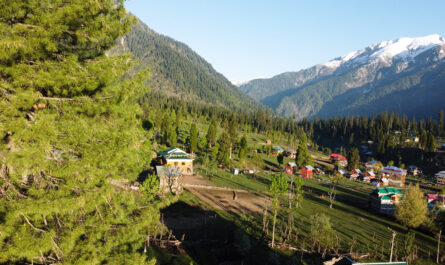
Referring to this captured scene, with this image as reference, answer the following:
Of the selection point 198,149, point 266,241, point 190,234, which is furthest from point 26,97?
point 198,149

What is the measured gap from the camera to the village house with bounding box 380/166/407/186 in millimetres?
87812

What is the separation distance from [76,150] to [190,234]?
84.2ft

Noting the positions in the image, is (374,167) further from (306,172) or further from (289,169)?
(289,169)

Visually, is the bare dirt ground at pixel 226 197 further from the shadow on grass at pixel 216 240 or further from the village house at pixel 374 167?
the village house at pixel 374 167

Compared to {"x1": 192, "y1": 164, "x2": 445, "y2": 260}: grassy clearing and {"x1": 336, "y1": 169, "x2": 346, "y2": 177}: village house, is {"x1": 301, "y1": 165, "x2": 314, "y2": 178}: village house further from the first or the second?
{"x1": 336, "y1": 169, "x2": 346, "y2": 177}: village house

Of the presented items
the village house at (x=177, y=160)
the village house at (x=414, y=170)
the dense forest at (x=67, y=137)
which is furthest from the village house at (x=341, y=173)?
the dense forest at (x=67, y=137)

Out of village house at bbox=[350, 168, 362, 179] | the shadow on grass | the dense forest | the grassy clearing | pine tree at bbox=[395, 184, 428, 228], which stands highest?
the dense forest

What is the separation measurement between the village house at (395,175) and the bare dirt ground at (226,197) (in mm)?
62675

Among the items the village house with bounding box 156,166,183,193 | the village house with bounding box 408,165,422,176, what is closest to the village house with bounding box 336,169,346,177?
the village house with bounding box 408,165,422,176

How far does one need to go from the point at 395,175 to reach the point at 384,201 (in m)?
49.9

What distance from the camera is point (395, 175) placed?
9150cm

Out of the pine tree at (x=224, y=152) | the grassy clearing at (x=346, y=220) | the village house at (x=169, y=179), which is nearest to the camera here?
the grassy clearing at (x=346, y=220)

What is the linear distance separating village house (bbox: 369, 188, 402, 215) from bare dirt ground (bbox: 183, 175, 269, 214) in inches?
915

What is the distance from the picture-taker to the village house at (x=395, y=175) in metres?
87.8
